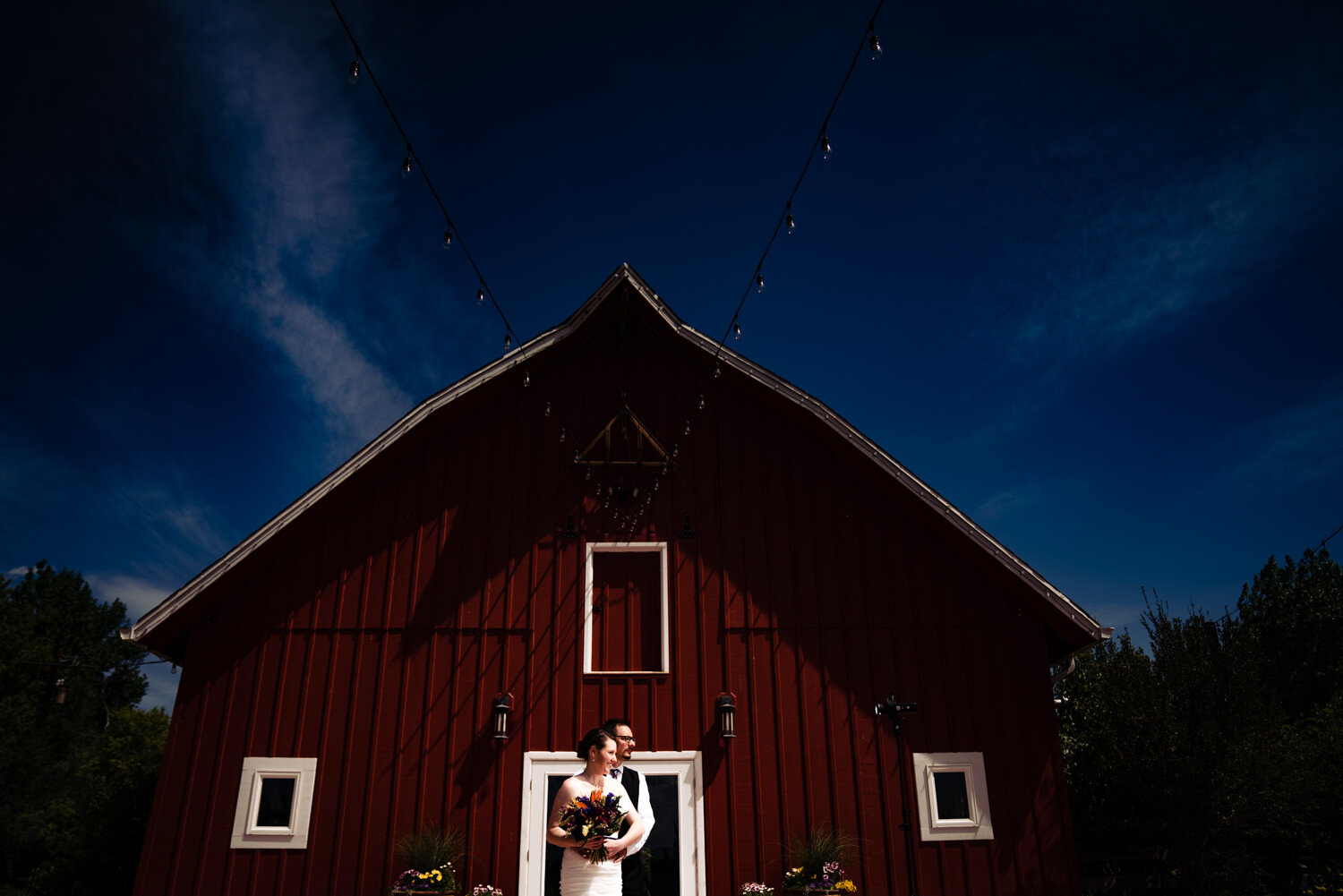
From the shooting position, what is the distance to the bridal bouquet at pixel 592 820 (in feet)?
15.6

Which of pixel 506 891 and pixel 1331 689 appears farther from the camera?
pixel 1331 689

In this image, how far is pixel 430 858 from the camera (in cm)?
811

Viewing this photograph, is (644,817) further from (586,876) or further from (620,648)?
(620,648)

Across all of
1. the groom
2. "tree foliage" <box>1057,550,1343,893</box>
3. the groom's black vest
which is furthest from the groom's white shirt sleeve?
"tree foliage" <box>1057,550,1343,893</box>

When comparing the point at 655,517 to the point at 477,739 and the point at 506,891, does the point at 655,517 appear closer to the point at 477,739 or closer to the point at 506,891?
the point at 477,739

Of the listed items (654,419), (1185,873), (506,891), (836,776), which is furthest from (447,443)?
(1185,873)

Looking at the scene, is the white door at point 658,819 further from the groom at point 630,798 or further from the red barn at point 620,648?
the groom at point 630,798

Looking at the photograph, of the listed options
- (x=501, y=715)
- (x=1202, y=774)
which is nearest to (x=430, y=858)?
(x=501, y=715)

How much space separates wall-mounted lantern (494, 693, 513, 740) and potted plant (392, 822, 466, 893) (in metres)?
1.00

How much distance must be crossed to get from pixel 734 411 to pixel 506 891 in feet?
19.1

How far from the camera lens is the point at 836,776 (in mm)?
8656

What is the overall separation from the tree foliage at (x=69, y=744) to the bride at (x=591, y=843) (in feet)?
37.6

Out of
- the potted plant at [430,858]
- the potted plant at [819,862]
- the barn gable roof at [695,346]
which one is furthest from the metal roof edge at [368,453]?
the potted plant at [819,862]

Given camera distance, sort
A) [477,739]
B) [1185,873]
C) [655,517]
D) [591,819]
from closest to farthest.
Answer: [591,819], [477,739], [655,517], [1185,873]
